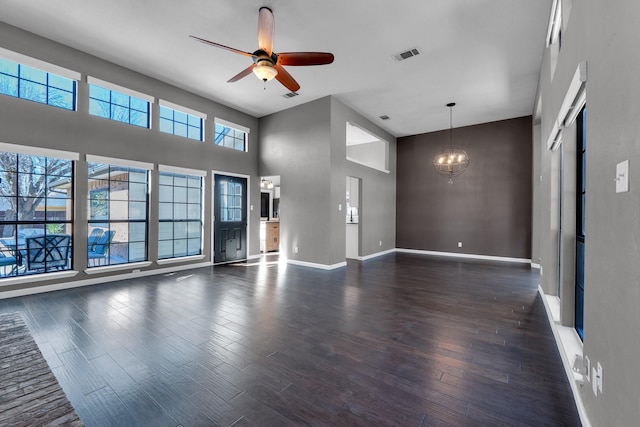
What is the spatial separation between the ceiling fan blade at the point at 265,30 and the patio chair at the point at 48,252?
14.1 ft

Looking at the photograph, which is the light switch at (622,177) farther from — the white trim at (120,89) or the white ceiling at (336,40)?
the white trim at (120,89)

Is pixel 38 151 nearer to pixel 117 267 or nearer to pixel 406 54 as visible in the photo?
pixel 117 267

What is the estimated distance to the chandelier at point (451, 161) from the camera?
6.96 meters

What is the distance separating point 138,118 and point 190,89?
3.92 ft

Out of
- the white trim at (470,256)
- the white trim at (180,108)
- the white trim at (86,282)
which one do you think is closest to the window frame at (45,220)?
the white trim at (86,282)

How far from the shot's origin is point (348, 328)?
2951 millimetres

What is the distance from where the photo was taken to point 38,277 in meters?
4.12

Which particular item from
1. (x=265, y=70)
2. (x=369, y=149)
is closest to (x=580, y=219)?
(x=265, y=70)

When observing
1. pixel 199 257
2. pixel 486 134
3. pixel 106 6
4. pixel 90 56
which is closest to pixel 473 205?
pixel 486 134

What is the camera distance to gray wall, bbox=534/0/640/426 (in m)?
1.04

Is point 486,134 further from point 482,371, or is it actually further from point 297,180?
point 482,371

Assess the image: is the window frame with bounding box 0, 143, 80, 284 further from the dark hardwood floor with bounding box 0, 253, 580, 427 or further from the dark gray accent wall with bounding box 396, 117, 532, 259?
the dark gray accent wall with bounding box 396, 117, 532, 259

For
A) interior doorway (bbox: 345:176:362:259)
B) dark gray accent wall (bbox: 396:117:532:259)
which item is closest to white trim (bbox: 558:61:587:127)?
interior doorway (bbox: 345:176:362:259)

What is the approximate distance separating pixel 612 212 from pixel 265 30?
A: 11.5 feet
